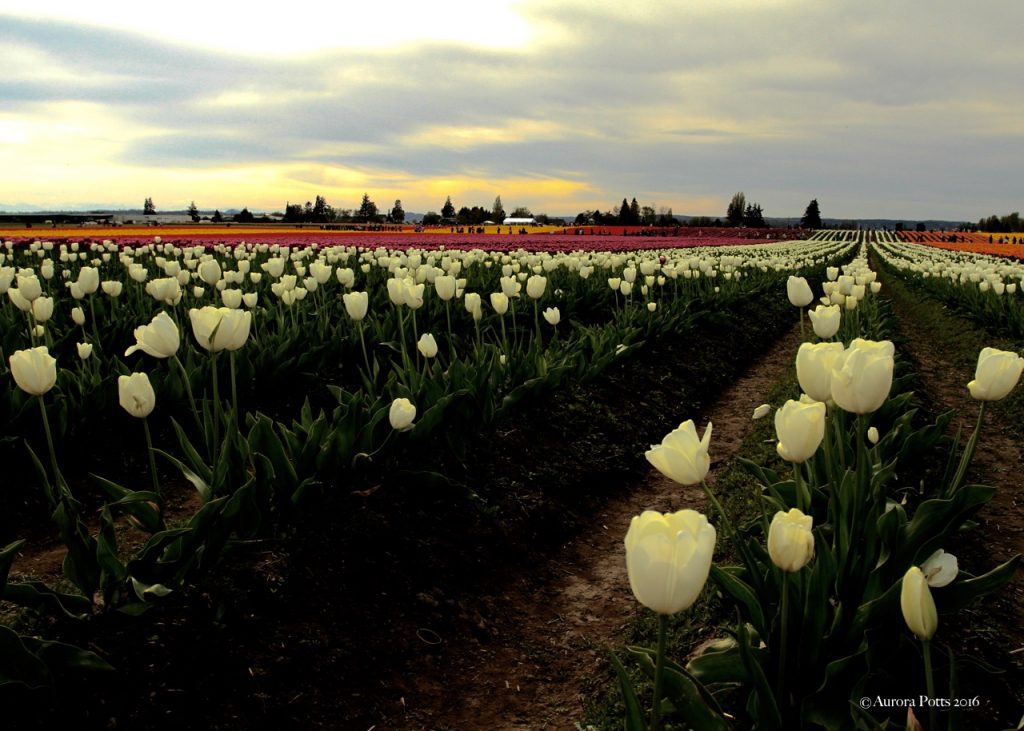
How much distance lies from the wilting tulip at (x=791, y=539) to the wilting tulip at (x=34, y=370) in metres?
2.77

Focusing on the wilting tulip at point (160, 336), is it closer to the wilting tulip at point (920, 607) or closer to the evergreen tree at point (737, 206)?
the wilting tulip at point (920, 607)

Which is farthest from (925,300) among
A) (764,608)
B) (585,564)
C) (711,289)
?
(764,608)

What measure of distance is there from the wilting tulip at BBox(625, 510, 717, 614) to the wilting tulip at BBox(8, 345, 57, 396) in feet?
8.62

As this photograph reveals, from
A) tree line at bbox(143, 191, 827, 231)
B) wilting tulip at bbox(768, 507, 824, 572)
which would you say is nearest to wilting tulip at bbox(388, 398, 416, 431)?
wilting tulip at bbox(768, 507, 824, 572)

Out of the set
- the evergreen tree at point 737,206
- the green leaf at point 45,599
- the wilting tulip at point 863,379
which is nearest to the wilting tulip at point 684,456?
the wilting tulip at point 863,379

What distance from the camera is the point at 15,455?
190 inches

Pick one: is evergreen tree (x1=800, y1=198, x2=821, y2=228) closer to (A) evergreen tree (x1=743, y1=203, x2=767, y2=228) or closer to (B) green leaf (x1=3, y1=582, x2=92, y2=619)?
(A) evergreen tree (x1=743, y1=203, x2=767, y2=228)

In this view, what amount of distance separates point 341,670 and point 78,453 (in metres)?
3.06

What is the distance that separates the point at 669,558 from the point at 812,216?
161776 millimetres

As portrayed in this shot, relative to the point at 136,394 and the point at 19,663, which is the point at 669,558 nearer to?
the point at 19,663

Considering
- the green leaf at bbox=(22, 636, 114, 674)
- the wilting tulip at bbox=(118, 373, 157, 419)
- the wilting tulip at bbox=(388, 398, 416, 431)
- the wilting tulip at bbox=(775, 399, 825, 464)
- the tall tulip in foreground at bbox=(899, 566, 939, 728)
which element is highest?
the wilting tulip at bbox=(775, 399, 825, 464)

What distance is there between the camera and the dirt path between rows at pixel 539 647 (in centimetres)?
315

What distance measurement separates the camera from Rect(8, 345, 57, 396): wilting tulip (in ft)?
9.91

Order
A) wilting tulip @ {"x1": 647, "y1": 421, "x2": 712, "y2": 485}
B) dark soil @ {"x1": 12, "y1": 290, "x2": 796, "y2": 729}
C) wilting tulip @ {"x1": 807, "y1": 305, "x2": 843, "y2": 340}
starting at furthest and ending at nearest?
wilting tulip @ {"x1": 807, "y1": 305, "x2": 843, "y2": 340} < dark soil @ {"x1": 12, "y1": 290, "x2": 796, "y2": 729} < wilting tulip @ {"x1": 647, "y1": 421, "x2": 712, "y2": 485}
